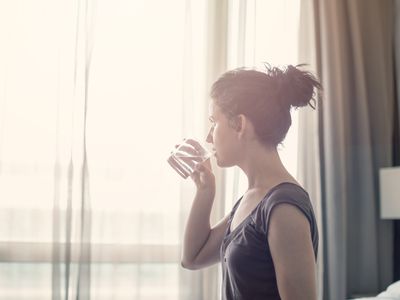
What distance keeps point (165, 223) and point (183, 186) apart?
181mm

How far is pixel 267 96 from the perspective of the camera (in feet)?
3.55

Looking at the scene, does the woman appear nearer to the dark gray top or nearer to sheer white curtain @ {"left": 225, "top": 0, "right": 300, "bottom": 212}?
the dark gray top

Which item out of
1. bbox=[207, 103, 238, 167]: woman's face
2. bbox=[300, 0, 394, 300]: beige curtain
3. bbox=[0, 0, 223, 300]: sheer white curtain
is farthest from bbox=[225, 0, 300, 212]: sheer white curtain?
bbox=[207, 103, 238, 167]: woman's face

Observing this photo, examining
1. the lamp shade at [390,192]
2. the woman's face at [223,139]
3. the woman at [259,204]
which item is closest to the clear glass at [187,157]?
the woman at [259,204]

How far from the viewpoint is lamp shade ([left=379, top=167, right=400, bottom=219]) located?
2269mm

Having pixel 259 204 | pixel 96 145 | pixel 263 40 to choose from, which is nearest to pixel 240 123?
pixel 259 204

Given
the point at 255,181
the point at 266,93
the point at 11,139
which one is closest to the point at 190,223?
the point at 255,181

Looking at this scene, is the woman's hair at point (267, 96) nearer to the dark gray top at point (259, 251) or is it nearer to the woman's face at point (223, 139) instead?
the woman's face at point (223, 139)

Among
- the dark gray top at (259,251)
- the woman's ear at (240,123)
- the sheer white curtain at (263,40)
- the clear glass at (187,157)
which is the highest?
the sheer white curtain at (263,40)

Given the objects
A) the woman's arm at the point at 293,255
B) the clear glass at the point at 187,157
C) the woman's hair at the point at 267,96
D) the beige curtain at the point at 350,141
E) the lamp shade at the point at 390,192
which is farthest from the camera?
the beige curtain at the point at 350,141

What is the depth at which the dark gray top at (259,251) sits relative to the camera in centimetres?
96

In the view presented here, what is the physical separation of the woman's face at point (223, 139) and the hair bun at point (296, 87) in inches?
5.7

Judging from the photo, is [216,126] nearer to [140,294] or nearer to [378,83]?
[140,294]

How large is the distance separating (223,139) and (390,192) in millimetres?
1456
